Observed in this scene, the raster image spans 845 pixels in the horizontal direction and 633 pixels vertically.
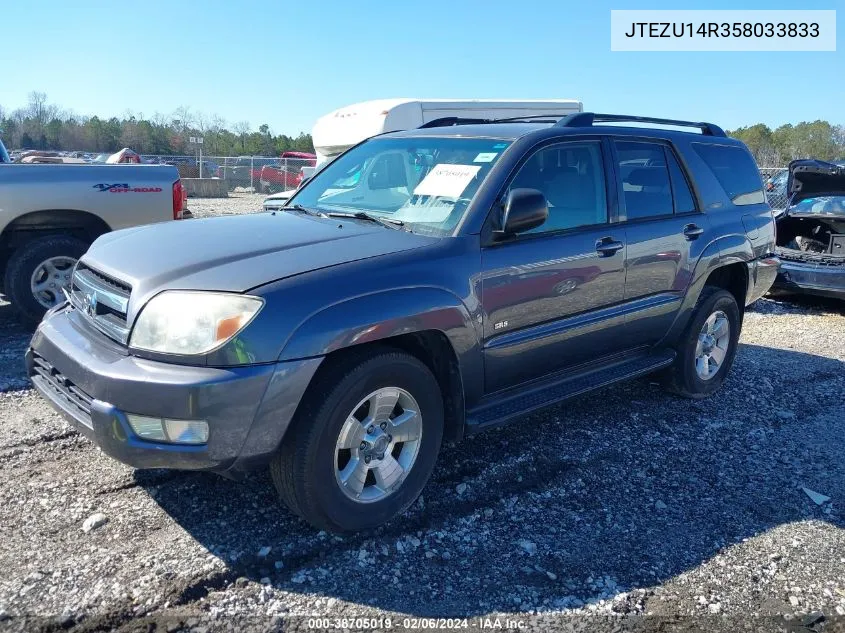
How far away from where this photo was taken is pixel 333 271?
3074 mm

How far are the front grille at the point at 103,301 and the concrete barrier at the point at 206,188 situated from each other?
2399 centimetres

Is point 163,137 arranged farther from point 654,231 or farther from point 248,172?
point 654,231

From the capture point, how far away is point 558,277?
393cm

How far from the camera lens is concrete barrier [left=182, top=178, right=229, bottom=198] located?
26.4m

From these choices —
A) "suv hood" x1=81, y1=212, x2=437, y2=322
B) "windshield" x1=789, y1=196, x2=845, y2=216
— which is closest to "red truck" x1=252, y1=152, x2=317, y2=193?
"windshield" x1=789, y1=196, x2=845, y2=216

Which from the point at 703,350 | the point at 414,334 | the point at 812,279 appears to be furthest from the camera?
the point at 812,279

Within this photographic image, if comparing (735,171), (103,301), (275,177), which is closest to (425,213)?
(103,301)

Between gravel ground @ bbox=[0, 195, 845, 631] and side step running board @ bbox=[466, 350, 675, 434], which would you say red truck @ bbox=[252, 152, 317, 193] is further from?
side step running board @ bbox=[466, 350, 675, 434]

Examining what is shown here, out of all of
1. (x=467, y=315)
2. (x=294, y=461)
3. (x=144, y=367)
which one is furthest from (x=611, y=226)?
(x=144, y=367)

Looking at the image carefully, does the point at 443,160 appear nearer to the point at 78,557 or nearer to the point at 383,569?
the point at 383,569

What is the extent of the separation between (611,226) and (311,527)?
247 centimetres

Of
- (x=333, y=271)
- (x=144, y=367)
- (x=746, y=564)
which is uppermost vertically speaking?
(x=333, y=271)

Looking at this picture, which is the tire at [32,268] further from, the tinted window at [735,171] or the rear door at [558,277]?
the tinted window at [735,171]

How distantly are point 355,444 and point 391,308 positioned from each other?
0.64m
